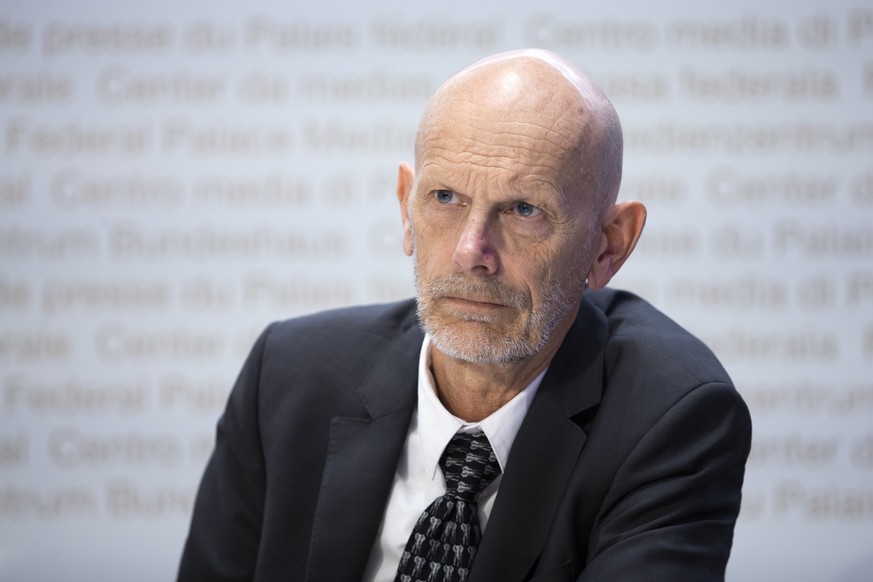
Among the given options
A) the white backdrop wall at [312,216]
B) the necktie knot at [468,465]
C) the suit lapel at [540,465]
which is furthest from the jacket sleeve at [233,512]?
the white backdrop wall at [312,216]

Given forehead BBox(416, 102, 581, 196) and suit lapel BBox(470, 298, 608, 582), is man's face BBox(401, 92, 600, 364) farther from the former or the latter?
suit lapel BBox(470, 298, 608, 582)

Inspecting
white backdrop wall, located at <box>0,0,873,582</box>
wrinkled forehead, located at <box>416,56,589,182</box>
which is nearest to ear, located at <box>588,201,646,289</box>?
wrinkled forehead, located at <box>416,56,589,182</box>

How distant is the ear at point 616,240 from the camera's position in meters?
2.03

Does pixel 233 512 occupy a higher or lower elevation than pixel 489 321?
lower

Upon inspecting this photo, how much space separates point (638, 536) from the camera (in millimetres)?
1777

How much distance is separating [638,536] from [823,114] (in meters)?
2.68

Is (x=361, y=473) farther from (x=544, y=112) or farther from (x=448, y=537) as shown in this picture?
(x=544, y=112)

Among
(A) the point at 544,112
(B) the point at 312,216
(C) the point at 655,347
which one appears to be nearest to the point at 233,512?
(C) the point at 655,347

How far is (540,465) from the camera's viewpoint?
6.38 ft

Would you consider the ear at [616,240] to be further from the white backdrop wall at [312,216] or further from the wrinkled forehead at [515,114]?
the white backdrop wall at [312,216]

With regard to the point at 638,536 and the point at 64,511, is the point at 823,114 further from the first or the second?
the point at 64,511

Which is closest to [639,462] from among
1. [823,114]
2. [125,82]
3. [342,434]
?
[342,434]

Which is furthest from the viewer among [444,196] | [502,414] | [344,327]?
[344,327]

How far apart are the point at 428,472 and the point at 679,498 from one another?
511 mm
